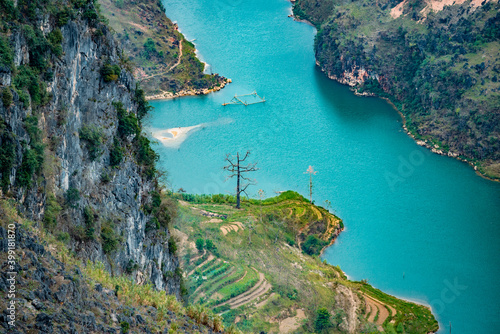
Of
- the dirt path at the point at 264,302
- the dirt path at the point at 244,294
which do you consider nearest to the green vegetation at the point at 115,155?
the dirt path at the point at 244,294

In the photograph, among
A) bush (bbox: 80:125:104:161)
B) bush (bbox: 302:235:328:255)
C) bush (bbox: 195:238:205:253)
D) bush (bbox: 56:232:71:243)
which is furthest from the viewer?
bush (bbox: 302:235:328:255)

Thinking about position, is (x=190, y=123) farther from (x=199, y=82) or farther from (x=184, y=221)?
(x=184, y=221)

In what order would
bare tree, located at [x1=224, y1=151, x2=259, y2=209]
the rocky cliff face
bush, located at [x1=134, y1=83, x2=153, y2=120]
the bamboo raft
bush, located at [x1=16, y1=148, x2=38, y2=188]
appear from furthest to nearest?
the bamboo raft < bare tree, located at [x1=224, y1=151, x2=259, y2=209] < bush, located at [x1=134, y1=83, x2=153, y2=120] < the rocky cliff face < bush, located at [x1=16, y1=148, x2=38, y2=188]

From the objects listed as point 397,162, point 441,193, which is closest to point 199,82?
point 397,162

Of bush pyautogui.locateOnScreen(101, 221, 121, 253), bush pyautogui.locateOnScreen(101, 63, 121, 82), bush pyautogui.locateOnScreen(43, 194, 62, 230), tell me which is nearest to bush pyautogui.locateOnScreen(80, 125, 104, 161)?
bush pyautogui.locateOnScreen(101, 63, 121, 82)

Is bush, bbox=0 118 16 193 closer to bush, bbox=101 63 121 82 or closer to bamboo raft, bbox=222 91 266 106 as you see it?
bush, bbox=101 63 121 82

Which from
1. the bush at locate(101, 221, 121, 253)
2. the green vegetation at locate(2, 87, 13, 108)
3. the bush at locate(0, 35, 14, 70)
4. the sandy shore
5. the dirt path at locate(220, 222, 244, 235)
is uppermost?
the bush at locate(0, 35, 14, 70)

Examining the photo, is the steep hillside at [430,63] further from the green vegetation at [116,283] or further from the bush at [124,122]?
the green vegetation at [116,283]

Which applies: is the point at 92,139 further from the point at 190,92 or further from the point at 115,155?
the point at 190,92
